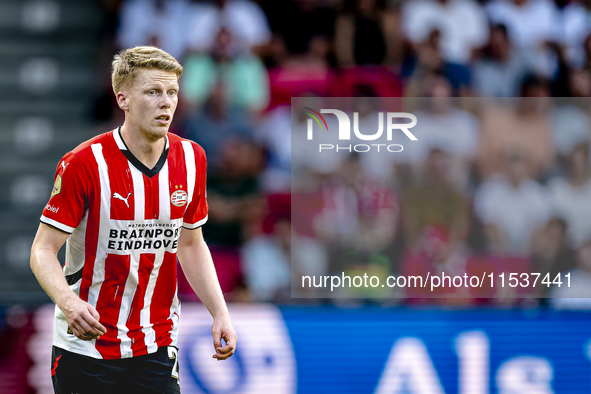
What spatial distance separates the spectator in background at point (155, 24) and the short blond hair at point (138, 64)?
15.0ft

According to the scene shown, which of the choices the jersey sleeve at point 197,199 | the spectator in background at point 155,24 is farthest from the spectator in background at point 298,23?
the jersey sleeve at point 197,199

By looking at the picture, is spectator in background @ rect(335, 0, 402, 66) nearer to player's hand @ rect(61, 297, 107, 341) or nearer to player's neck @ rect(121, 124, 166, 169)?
player's neck @ rect(121, 124, 166, 169)

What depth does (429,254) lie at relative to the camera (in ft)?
17.1

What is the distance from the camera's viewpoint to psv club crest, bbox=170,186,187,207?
2.70 metres

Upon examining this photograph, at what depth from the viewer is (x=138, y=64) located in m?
2.53

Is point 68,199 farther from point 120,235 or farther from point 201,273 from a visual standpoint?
point 201,273

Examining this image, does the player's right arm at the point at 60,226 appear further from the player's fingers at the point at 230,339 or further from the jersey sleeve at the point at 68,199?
the player's fingers at the point at 230,339

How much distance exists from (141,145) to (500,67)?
5042mm

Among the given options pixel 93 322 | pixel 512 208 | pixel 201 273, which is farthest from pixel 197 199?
pixel 512 208

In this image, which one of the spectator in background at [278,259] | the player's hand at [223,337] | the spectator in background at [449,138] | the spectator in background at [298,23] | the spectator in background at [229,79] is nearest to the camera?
the player's hand at [223,337]

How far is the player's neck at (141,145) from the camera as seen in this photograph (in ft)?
8.64

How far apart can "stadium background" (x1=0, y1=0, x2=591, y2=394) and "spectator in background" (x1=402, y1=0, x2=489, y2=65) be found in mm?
21

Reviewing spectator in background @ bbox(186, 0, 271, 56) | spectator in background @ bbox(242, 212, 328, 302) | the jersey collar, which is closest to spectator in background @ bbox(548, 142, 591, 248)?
spectator in background @ bbox(242, 212, 328, 302)

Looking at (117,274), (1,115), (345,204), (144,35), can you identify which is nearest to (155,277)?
(117,274)
